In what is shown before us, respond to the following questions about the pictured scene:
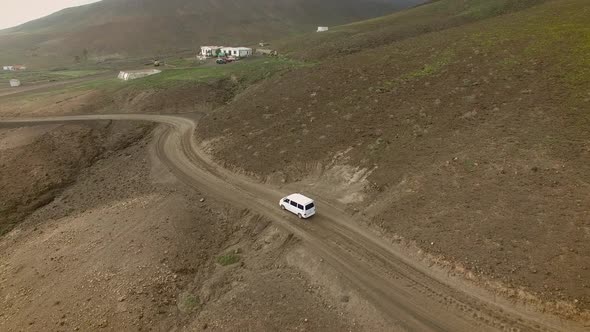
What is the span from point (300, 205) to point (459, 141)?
17463 mm

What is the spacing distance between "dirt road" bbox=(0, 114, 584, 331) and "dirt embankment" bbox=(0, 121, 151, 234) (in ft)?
67.2

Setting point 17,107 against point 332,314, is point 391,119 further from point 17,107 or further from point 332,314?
point 17,107

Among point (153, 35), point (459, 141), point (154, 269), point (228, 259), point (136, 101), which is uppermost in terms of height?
point (153, 35)

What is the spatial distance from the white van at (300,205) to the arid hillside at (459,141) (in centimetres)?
352

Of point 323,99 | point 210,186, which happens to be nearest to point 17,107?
point 210,186

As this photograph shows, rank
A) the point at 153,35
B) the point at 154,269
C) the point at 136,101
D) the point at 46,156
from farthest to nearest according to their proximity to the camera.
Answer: the point at 153,35
the point at 136,101
the point at 46,156
the point at 154,269

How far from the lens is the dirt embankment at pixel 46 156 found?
139 ft

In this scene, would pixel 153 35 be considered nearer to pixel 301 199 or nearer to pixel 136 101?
pixel 136 101

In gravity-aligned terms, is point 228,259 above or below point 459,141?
below

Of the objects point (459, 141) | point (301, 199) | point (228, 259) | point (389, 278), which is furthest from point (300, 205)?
point (459, 141)

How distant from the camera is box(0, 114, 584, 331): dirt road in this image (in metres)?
20.6

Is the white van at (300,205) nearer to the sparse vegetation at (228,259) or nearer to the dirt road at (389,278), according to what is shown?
the dirt road at (389,278)

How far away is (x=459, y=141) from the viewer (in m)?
35.5

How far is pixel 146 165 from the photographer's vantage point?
46688 mm
